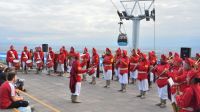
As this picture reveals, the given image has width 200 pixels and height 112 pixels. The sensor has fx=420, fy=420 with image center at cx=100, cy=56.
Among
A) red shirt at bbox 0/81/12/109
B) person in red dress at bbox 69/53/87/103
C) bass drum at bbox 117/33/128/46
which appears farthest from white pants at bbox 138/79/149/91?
bass drum at bbox 117/33/128/46

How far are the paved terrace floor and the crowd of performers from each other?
1.66ft

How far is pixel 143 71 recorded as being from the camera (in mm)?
18062

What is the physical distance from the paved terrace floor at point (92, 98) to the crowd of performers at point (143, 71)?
505 millimetres

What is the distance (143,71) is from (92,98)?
2478mm

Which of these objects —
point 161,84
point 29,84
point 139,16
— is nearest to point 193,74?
point 161,84

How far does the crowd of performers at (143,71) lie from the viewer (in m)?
9.12

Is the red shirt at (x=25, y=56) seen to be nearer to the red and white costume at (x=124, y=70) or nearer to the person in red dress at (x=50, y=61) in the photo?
the person in red dress at (x=50, y=61)

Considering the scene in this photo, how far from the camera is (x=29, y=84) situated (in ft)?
72.9

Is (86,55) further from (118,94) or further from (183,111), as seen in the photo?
(183,111)

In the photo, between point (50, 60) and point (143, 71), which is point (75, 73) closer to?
point (143, 71)

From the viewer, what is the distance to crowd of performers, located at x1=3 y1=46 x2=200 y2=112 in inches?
359

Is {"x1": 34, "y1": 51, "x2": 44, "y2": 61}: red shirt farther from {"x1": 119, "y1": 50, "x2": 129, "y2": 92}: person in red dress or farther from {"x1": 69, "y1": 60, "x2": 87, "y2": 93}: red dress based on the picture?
{"x1": 69, "y1": 60, "x2": 87, "y2": 93}: red dress

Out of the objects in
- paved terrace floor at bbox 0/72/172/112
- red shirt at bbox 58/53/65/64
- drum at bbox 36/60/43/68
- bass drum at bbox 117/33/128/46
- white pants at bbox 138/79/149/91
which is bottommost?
paved terrace floor at bbox 0/72/172/112

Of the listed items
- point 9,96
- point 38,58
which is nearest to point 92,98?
point 9,96
